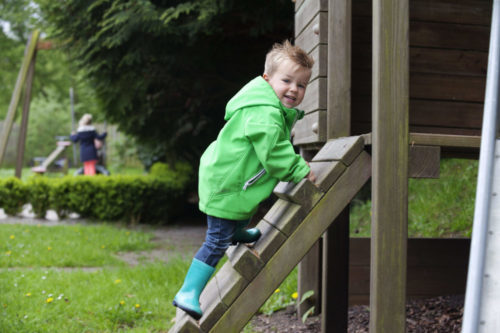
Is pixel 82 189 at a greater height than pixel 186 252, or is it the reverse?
pixel 82 189

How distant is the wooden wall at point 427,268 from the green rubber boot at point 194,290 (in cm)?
178

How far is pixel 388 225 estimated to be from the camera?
2086 millimetres

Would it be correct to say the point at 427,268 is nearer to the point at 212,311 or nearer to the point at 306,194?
the point at 306,194

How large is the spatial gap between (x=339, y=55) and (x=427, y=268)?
1975mm

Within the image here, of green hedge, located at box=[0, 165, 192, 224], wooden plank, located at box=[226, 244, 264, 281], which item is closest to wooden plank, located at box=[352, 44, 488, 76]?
wooden plank, located at box=[226, 244, 264, 281]

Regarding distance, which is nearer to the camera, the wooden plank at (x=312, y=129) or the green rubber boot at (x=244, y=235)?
the green rubber boot at (x=244, y=235)

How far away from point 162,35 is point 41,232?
3.09 metres

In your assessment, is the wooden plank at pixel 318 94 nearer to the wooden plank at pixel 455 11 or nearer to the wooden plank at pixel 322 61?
the wooden plank at pixel 322 61

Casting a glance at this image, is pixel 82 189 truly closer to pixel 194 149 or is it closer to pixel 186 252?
pixel 194 149

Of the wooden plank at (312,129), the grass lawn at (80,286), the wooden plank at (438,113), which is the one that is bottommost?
the grass lawn at (80,286)

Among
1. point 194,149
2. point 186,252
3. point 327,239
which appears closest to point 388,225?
point 327,239

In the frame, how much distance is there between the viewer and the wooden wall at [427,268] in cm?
379

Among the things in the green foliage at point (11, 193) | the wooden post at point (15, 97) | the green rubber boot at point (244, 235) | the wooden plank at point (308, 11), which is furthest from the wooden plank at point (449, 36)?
the wooden post at point (15, 97)

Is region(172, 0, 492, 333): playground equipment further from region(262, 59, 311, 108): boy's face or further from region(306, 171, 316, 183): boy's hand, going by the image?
region(262, 59, 311, 108): boy's face
